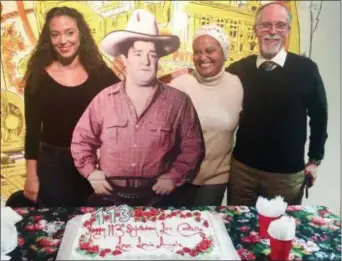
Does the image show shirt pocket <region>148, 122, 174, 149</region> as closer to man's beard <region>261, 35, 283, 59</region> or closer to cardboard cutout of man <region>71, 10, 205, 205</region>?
cardboard cutout of man <region>71, 10, 205, 205</region>

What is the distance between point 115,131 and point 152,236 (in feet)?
1.72

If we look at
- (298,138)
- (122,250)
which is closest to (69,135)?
(122,250)

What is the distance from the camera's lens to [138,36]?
206 centimetres

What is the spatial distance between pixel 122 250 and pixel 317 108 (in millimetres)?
1110

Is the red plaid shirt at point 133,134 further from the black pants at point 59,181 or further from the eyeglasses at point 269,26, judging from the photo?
the eyeglasses at point 269,26

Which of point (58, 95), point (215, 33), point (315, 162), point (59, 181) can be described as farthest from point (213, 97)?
point (59, 181)

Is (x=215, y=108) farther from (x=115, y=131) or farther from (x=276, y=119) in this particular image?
(x=115, y=131)

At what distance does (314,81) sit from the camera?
2.12 m

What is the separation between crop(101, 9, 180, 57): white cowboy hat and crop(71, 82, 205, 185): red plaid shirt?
6.8 inches

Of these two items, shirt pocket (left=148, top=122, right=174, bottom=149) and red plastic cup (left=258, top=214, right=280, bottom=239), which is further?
shirt pocket (left=148, top=122, right=174, bottom=149)

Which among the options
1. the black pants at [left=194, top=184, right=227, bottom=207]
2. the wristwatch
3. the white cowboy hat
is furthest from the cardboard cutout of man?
the wristwatch

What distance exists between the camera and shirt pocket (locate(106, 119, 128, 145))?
211cm

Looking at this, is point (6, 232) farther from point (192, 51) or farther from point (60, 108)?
point (192, 51)

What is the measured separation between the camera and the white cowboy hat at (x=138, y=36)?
6.69 ft
